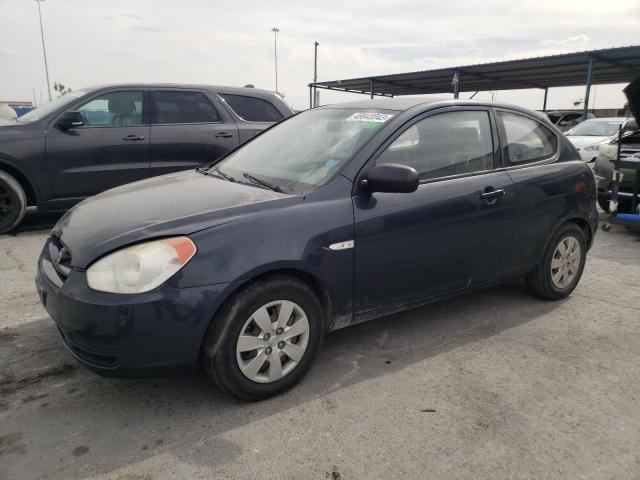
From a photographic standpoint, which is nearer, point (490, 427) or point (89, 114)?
point (490, 427)

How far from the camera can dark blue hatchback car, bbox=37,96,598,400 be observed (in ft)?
7.32

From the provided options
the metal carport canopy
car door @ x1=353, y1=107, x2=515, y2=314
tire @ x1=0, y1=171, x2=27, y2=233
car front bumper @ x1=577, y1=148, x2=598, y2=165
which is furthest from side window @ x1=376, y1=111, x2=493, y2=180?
the metal carport canopy

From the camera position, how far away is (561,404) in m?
2.56

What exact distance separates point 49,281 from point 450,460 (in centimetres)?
210

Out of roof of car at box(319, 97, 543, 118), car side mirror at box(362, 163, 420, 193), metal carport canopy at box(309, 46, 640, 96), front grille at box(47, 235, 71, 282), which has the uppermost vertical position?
metal carport canopy at box(309, 46, 640, 96)

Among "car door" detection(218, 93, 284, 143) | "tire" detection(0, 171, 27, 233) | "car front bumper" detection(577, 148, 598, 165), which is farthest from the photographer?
"car front bumper" detection(577, 148, 598, 165)

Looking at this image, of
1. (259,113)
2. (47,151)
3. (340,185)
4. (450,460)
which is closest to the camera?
(450,460)

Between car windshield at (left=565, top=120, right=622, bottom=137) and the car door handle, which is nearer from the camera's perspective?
the car door handle

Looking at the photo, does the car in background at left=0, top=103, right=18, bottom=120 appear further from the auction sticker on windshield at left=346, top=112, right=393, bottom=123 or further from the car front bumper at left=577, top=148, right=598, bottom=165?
the car front bumper at left=577, top=148, right=598, bottom=165

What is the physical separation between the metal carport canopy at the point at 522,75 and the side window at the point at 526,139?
587 inches

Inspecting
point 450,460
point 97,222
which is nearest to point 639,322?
point 450,460

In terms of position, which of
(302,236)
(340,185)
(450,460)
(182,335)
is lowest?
(450,460)

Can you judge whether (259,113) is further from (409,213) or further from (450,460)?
(450,460)

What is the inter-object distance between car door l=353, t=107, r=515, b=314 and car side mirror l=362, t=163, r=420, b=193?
0.40ft
